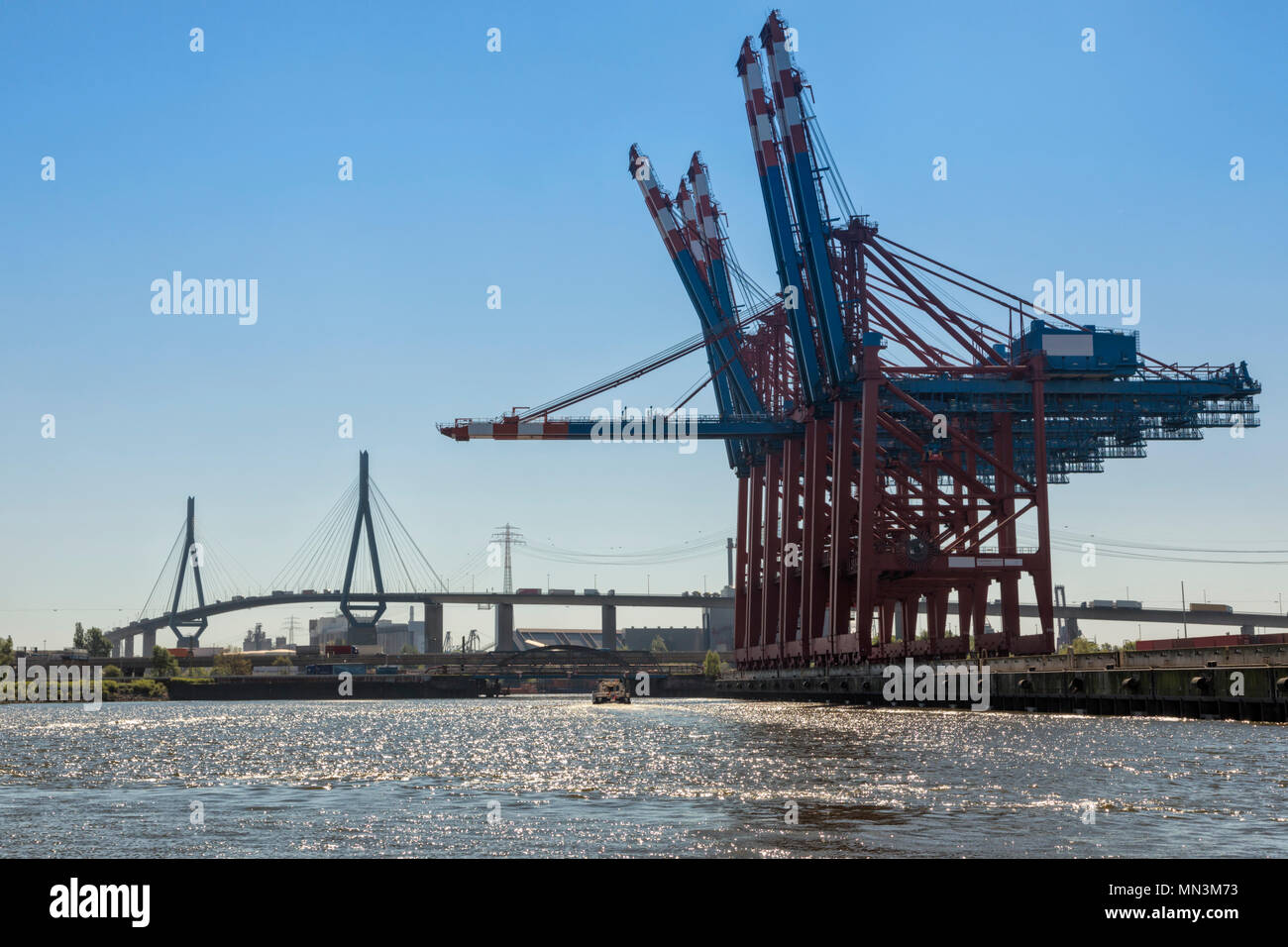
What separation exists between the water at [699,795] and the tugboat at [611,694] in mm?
76266

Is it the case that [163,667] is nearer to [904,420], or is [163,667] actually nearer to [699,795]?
[904,420]

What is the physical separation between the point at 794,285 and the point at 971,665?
2873 cm

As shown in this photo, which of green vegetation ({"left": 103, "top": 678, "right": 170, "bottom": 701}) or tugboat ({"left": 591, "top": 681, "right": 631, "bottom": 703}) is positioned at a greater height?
tugboat ({"left": 591, "top": 681, "right": 631, "bottom": 703})

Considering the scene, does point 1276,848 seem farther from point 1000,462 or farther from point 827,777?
point 1000,462

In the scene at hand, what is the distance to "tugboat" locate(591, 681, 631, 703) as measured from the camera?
12200cm

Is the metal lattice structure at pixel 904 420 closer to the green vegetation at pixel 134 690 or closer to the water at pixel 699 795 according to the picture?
the water at pixel 699 795

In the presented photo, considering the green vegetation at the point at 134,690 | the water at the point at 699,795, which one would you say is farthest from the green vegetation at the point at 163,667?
the water at the point at 699,795

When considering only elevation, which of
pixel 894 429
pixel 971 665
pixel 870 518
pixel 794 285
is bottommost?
pixel 971 665

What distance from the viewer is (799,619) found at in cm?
9856

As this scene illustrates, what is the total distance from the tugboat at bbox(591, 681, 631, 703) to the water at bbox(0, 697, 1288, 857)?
76266mm

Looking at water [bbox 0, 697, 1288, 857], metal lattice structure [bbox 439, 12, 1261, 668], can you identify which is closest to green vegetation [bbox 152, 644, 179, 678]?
metal lattice structure [bbox 439, 12, 1261, 668]

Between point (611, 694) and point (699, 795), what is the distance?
100m

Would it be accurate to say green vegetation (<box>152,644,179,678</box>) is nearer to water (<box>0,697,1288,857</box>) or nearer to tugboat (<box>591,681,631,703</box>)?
tugboat (<box>591,681,631,703</box>)
